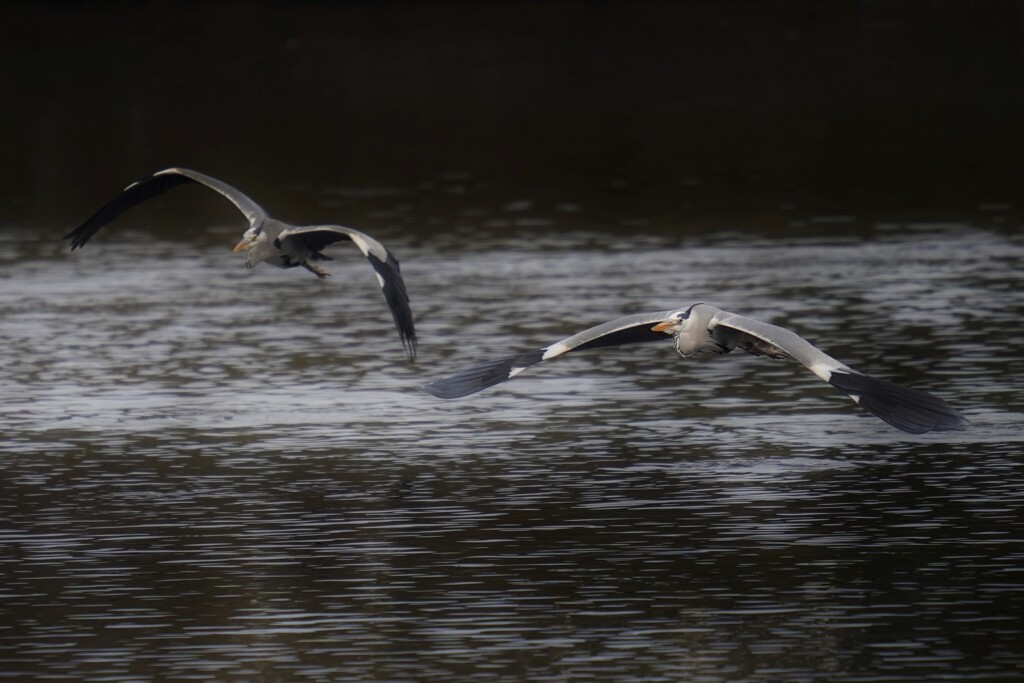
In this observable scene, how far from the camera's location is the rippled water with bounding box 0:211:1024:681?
11094 millimetres

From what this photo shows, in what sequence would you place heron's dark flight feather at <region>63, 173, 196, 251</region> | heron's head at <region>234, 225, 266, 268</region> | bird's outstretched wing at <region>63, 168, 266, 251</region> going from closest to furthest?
1. heron's head at <region>234, 225, 266, 268</region>
2. bird's outstretched wing at <region>63, 168, 266, 251</region>
3. heron's dark flight feather at <region>63, 173, 196, 251</region>

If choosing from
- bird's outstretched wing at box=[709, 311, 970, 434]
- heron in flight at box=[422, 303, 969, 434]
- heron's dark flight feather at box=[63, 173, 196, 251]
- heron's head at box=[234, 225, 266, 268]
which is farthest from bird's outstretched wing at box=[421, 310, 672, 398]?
heron's dark flight feather at box=[63, 173, 196, 251]

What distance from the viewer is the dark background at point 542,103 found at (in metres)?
33.1

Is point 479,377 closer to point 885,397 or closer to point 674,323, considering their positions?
point 674,323

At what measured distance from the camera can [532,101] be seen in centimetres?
4741

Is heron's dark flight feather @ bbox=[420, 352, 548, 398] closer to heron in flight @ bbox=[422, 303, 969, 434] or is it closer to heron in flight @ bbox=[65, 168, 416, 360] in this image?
heron in flight @ bbox=[422, 303, 969, 434]

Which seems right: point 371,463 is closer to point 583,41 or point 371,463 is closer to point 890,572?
point 890,572

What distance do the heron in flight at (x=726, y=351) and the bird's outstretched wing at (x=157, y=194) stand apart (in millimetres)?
3467

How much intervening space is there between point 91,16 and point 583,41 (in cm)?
1617

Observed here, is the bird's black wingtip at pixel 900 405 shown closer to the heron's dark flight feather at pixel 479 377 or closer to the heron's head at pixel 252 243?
the heron's dark flight feather at pixel 479 377

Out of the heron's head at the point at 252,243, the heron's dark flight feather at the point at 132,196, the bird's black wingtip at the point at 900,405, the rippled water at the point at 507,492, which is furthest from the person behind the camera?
the heron's dark flight feather at the point at 132,196

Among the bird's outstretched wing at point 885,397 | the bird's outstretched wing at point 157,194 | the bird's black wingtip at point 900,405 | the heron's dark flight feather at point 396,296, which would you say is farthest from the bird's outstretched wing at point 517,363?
the bird's outstretched wing at point 157,194

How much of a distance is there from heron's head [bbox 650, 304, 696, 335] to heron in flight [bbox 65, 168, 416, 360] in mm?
1728

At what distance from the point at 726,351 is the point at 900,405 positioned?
231 centimetres
